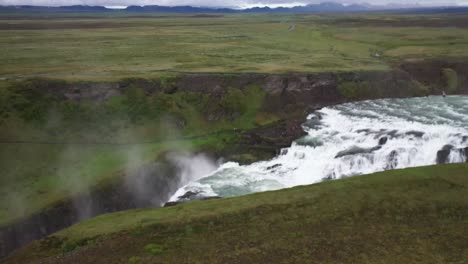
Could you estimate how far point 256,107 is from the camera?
276ft

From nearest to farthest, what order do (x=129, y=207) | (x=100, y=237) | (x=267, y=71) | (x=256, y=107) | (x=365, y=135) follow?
(x=100, y=237)
(x=129, y=207)
(x=365, y=135)
(x=256, y=107)
(x=267, y=71)

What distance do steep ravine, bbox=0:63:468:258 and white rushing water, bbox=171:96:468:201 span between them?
3399 mm

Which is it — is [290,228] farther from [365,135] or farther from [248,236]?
[365,135]

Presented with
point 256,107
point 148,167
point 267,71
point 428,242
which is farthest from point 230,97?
point 428,242

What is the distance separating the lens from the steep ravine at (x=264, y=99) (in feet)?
166

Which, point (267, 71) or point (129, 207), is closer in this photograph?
point (129, 207)

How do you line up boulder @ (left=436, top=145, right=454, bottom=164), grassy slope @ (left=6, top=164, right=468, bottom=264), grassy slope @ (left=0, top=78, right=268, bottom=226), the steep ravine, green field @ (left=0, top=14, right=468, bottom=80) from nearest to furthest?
grassy slope @ (left=6, top=164, right=468, bottom=264) → the steep ravine → grassy slope @ (left=0, top=78, right=268, bottom=226) → boulder @ (left=436, top=145, right=454, bottom=164) → green field @ (left=0, top=14, right=468, bottom=80)

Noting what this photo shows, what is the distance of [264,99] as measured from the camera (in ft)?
284

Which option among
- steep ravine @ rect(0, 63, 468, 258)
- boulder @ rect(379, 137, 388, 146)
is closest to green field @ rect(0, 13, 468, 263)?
steep ravine @ rect(0, 63, 468, 258)

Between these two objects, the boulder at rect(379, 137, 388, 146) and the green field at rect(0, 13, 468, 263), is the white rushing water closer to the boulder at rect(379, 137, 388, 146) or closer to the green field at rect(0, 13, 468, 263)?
the boulder at rect(379, 137, 388, 146)

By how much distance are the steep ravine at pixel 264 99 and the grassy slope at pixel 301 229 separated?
857 centimetres

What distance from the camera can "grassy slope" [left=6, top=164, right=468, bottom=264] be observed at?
33.4 metres

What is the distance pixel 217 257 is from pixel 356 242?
11.8 meters

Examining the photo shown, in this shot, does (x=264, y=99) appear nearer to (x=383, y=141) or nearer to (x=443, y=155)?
(x=383, y=141)
